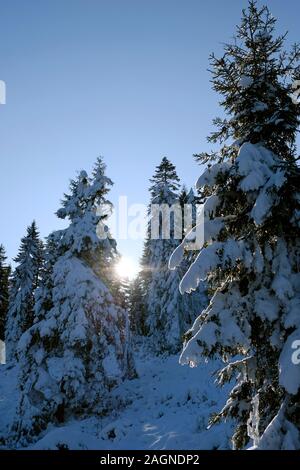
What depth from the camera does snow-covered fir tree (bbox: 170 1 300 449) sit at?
27.1 ft

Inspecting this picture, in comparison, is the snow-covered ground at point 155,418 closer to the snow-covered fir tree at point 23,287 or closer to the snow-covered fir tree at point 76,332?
the snow-covered fir tree at point 76,332

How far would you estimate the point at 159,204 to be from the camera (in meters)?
36.8

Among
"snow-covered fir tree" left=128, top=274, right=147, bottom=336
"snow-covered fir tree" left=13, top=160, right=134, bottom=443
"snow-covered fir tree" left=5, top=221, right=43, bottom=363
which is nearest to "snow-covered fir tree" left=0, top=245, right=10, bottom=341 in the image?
"snow-covered fir tree" left=5, top=221, right=43, bottom=363

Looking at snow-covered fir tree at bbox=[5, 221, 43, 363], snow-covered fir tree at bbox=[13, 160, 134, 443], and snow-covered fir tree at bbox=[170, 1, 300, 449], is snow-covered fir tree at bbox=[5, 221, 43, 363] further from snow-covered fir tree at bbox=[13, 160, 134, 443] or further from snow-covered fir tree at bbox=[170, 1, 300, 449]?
snow-covered fir tree at bbox=[170, 1, 300, 449]

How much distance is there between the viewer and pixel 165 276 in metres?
36.4

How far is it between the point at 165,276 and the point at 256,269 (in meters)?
27.8

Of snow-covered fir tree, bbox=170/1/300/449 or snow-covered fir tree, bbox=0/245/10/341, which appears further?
snow-covered fir tree, bbox=0/245/10/341

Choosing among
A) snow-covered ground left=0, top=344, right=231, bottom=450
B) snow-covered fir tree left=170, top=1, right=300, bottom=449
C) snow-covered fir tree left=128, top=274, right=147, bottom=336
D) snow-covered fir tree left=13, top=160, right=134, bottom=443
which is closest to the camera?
snow-covered fir tree left=170, top=1, right=300, bottom=449

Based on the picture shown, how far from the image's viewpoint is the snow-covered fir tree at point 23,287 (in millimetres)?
44156

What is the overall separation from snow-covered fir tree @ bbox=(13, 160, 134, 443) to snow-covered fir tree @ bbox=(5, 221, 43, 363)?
21.5 metres

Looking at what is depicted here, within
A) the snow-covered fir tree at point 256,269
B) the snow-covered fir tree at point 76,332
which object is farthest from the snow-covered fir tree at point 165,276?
the snow-covered fir tree at point 256,269

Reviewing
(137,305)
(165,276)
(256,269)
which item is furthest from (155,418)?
(137,305)
